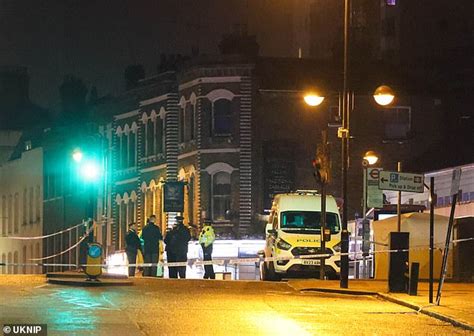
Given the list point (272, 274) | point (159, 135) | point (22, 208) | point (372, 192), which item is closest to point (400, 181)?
point (372, 192)

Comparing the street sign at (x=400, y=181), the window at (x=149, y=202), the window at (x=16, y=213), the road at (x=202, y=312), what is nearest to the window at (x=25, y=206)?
the window at (x=16, y=213)

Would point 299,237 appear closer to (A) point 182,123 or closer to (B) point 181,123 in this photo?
(A) point 182,123

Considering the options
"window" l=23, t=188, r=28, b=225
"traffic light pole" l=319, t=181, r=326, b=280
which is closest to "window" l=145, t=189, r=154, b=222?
"window" l=23, t=188, r=28, b=225

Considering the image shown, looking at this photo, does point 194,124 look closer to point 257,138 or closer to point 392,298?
point 257,138

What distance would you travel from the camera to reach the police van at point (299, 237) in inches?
1228

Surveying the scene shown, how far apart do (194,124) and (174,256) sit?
678 inches

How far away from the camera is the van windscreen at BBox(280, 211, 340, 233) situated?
3212 cm

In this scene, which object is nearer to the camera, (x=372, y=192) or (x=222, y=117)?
(x=372, y=192)

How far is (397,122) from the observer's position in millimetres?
50844

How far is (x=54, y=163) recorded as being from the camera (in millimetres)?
64438

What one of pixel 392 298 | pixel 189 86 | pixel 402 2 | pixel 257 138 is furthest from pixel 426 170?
pixel 392 298

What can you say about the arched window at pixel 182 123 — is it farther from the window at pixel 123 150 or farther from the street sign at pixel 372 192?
the street sign at pixel 372 192

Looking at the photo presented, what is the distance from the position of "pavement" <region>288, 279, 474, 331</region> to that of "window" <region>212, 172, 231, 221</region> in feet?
68.2

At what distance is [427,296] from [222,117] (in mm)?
26823
